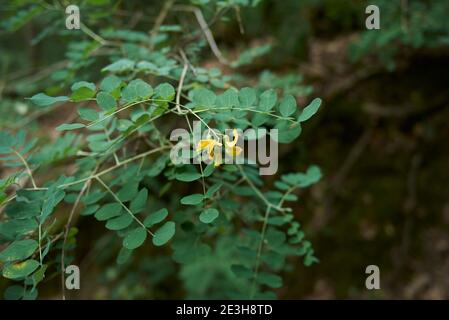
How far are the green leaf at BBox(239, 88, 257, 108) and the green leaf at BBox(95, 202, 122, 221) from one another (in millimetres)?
431

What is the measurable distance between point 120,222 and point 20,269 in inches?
10.0

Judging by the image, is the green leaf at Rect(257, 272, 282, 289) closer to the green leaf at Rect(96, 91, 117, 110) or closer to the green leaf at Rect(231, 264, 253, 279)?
the green leaf at Rect(231, 264, 253, 279)

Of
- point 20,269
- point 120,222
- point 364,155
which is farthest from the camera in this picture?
point 364,155

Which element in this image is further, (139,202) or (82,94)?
(139,202)

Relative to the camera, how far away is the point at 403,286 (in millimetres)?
2633

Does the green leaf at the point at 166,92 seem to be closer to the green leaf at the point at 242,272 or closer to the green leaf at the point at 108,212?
the green leaf at the point at 108,212

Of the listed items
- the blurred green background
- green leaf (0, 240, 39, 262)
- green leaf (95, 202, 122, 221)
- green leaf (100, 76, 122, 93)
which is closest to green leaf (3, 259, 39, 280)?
green leaf (0, 240, 39, 262)

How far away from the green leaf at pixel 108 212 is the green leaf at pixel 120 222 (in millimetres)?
13

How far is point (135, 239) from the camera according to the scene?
3.43 feet

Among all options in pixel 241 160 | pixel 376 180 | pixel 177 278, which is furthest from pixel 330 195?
pixel 241 160

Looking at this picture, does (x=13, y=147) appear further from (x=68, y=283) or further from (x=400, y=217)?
(x=400, y=217)

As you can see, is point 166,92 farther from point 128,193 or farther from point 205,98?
point 128,193

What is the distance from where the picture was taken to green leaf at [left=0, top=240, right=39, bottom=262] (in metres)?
1.02

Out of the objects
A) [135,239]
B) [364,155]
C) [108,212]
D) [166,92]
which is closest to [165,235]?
[135,239]
